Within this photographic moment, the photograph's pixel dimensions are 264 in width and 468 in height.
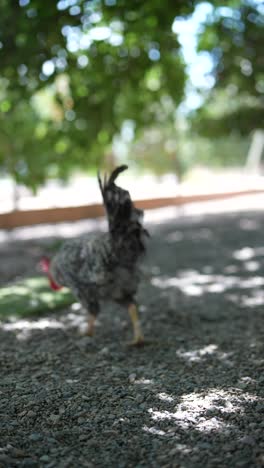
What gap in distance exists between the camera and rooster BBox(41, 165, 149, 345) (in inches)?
195

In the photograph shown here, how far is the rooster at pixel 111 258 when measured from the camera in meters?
4.96

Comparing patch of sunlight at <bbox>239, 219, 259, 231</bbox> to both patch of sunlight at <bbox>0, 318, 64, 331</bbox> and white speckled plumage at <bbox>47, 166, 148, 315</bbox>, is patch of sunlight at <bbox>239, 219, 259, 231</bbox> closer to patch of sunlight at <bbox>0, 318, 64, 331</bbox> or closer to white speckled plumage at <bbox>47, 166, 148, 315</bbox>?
Result: patch of sunlight at <bbox>0, 318, 64, 331</bbox>

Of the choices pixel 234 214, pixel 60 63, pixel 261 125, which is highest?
pixel 60 63

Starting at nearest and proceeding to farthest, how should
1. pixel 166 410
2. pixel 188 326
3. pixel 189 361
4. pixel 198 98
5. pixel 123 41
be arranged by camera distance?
pixel 166 410, pixel 189 361, pixel 188 326, pixel 123 41, pixel 198 98

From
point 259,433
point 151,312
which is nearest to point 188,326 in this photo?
point 151,312

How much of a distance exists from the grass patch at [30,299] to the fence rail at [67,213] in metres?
5.43

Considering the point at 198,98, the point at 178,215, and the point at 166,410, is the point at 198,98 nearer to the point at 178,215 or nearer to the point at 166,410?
the point at 178,215

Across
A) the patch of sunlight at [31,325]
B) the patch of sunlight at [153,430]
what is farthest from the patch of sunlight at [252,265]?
the patch of sunlight at [153,430]

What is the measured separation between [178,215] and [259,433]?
12.8 meters

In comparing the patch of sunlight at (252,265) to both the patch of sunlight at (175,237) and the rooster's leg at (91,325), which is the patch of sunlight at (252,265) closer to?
the patch of sunlight at (175,237)

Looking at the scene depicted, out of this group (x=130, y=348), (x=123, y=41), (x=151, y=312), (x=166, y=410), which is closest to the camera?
(x=166, y=410)

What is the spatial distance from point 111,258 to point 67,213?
9264 mm

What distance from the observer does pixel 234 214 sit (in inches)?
611

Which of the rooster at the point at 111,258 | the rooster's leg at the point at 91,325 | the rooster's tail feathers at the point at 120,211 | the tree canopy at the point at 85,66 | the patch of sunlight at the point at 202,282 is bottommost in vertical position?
the patch of sunlight at the point at 202,282
